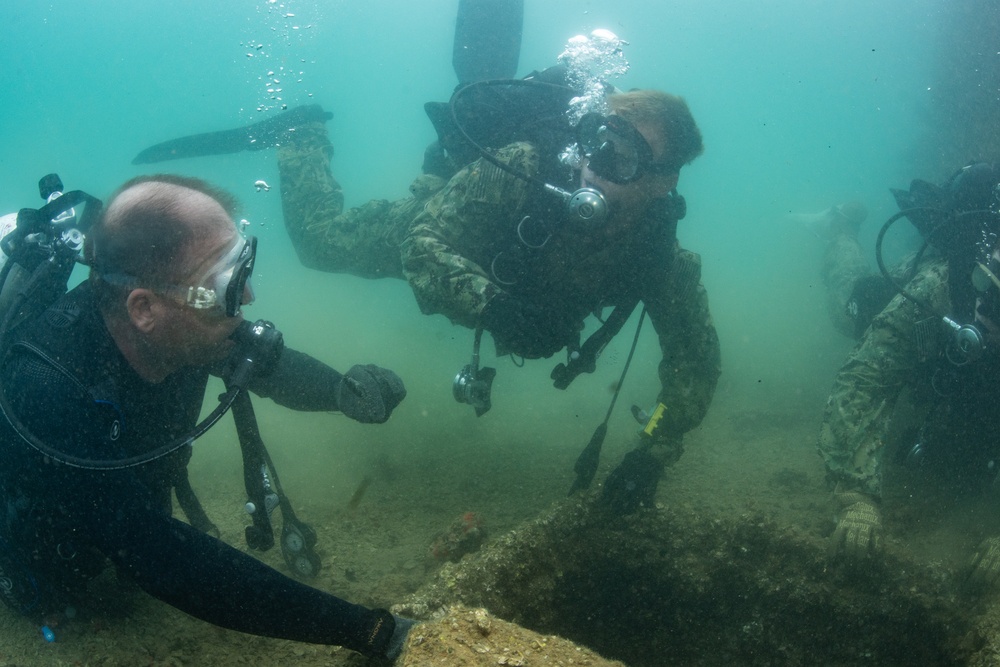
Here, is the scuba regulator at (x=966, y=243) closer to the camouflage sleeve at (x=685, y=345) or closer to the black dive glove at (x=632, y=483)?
the camouflage sleeve at (x=685, y=345)

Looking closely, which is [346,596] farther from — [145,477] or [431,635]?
[431,635]

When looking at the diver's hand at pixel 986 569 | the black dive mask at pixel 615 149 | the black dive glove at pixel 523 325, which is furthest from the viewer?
the black dive mask at pixel 615 149

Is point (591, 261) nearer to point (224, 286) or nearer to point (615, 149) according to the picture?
→ point (615, 149)

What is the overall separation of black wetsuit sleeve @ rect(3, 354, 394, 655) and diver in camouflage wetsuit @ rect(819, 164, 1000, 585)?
3.63 m

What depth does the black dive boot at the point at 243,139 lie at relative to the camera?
336 inches

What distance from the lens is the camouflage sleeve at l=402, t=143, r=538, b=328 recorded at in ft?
13.4

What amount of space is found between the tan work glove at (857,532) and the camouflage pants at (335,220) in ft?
14.8

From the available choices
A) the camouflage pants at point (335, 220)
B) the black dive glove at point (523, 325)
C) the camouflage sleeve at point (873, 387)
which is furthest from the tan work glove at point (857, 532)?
the camouflage pants at point (335, 220)

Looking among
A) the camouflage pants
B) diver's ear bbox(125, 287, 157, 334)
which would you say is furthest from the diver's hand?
the camouflage pants

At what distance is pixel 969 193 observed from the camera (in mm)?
4719

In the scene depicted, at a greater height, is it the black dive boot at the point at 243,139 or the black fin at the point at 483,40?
the black fin at the point at 483,40

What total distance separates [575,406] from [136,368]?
10007 millimetres

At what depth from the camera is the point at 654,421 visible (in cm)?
429

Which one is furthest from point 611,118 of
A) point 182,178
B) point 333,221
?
point 333,221
